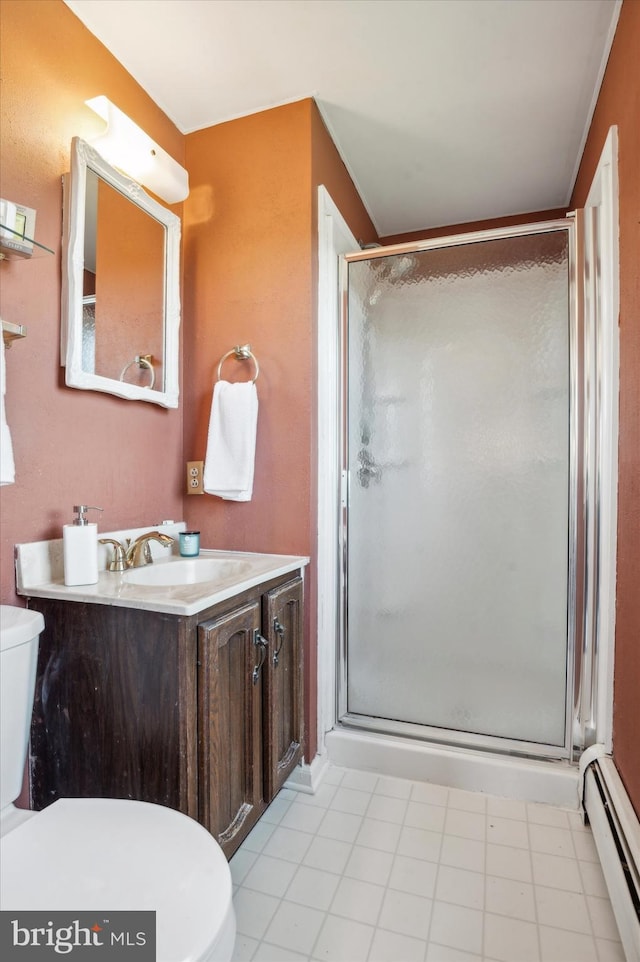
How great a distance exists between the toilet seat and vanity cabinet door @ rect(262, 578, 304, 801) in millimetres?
547

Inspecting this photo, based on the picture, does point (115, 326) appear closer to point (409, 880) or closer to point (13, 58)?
point (13, 58)

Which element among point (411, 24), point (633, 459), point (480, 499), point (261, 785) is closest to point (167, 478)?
point (261, 785)

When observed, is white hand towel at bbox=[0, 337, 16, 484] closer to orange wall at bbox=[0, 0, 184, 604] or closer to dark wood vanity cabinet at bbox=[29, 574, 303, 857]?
orange wall at bbox=[0, 0, 184, 604]

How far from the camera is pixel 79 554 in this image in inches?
47.6

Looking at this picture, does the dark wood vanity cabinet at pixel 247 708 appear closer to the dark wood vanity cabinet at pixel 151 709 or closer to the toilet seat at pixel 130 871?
the dark wood vanity cabinet at pixel 151 709

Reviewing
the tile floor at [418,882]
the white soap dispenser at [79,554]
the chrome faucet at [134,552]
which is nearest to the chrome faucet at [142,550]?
the chrome faucet at [134,552]

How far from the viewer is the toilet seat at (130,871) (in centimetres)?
68

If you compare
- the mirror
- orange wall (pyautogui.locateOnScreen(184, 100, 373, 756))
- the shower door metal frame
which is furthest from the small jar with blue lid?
the shower door metal frame

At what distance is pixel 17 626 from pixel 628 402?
163cm

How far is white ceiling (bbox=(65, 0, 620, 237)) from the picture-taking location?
1.41 m

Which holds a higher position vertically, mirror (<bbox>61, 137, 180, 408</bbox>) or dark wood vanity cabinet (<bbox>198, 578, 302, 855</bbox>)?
mirror (<bbox>61, 137, 180, 408</bbox>)

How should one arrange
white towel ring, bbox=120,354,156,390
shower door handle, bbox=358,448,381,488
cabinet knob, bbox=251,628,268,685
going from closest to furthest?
1. cabinet knob, bbox=251,628,268,685
2. white towel ring, bbox=120,354,156,390
3. shower door handle, bbox=358,448,381,488

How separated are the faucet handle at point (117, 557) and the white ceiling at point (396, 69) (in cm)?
155

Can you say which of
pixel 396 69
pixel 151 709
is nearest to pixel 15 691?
pixel 151 709
